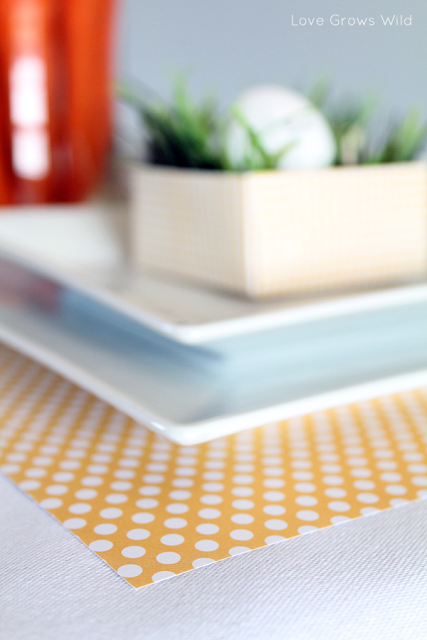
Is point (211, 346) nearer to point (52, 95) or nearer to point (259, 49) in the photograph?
point (52, 95)

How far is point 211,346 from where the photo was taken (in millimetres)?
324

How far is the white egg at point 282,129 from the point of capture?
389 millimetres

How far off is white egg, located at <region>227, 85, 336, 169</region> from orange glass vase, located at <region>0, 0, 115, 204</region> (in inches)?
10.2

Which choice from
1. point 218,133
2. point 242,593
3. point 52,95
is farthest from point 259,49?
point 242,593

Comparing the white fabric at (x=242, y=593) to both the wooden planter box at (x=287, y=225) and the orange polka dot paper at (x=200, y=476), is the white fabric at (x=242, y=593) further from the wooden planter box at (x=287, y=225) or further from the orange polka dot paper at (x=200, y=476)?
the wooden planter box at (x=287, y=225)

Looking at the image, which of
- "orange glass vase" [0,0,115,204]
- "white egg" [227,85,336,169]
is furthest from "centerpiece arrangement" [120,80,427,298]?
"orange glass vase" [0,0,115,204]

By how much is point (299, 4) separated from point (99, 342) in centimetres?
61

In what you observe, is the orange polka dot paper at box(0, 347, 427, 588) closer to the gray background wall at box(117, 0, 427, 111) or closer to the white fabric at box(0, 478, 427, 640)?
the white fabric at box(0, 478, 427, 640)

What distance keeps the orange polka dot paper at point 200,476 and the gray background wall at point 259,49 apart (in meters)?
0.59

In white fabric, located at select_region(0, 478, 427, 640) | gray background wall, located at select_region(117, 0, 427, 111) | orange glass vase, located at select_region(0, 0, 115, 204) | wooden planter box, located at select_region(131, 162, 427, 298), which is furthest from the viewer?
gray background wall, located at select_region(117, 0, 427, 111)

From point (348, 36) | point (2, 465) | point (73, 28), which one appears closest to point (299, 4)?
point (348, 36)

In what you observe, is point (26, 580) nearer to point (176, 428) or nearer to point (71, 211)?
point (176, 428)

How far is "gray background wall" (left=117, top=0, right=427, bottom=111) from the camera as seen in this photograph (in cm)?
89

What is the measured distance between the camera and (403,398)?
0.37 meters
